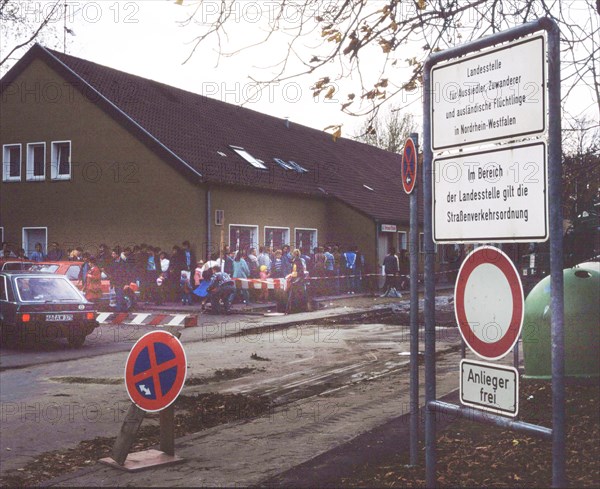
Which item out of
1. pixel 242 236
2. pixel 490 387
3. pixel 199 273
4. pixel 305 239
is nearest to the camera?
pixel 490 387

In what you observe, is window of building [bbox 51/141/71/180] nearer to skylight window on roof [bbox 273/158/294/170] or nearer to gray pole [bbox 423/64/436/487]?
skylight window on roof [bbox 273/158/294/170]

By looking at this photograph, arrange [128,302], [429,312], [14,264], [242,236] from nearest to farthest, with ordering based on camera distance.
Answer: [429,312], [14,264], [128,302], [242,236]

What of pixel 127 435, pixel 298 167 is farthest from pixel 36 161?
pixel 127 435

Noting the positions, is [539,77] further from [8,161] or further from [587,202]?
[8,161]

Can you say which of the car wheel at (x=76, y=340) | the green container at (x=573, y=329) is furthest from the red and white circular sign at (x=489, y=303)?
the car wheel at (x=76, y=340)

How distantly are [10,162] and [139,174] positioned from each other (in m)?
6.98

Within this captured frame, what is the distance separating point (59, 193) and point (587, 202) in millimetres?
23312

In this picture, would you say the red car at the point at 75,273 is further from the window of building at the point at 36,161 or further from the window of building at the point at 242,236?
the window of building at the point at 36,161

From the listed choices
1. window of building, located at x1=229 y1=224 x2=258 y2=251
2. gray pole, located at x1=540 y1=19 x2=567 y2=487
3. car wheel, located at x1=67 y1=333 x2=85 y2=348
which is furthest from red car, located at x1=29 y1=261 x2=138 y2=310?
gray pole, located at x1=540 y1=19 x2=567 y2=487

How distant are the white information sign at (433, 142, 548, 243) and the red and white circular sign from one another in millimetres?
116

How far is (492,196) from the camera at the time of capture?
142 inches

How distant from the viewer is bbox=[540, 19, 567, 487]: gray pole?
2.97m

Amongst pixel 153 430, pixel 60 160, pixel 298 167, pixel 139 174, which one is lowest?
pixel 153 430

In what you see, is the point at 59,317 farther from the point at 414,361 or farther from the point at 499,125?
the point at 499,125
